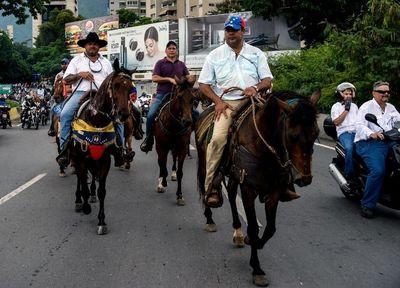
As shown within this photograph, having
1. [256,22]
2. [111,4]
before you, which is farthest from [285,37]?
[111,4]

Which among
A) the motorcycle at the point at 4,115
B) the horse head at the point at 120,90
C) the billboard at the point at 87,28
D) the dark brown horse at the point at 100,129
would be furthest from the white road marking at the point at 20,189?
the billboard at the point at 87,28

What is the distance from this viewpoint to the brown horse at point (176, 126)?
829 cm

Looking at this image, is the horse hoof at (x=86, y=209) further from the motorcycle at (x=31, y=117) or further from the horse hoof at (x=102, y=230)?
the motorcycle at (x=31, y=117)

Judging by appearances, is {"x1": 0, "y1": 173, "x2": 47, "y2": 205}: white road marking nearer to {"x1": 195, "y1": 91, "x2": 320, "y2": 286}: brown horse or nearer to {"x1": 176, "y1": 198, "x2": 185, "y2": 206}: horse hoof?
{"x1": 176, "y1": 198, "x2": 185, "y2": 206}: horse hoof

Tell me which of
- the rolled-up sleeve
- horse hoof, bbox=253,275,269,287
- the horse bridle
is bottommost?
horse hoof, bbox=253,275,269,287

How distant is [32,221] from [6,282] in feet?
7.66

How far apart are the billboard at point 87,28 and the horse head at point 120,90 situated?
6514 centimetres

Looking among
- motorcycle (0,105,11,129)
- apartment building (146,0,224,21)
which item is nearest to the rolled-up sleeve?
motorcycle (0,105,11,129)

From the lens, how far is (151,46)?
62.9m

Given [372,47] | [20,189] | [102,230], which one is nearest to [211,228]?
[102,230]

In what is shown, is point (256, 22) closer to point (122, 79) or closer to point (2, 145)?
point (2, 145)

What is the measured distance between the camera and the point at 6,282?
4.91 m

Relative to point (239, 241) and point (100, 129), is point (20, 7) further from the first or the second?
point (239, 241)

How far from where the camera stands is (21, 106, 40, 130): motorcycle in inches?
945
